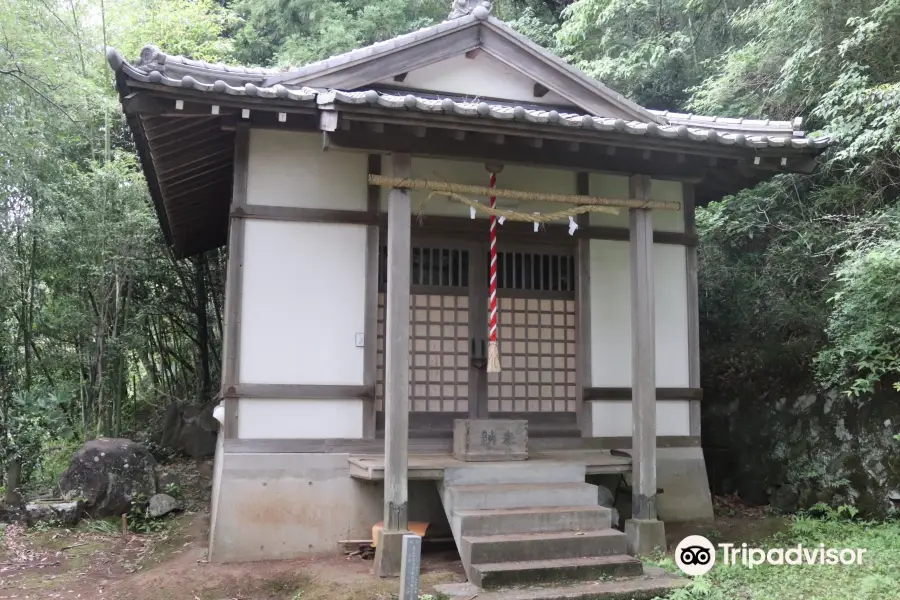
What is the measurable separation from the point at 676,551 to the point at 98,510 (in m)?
6.26

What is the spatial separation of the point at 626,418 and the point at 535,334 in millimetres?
1367

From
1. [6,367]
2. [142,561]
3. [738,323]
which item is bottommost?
[142,561]

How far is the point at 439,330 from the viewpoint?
7180 mm

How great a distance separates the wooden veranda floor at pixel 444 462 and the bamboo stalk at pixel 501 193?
239 cm

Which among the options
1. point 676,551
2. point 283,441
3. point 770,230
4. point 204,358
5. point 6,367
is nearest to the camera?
point 676,551

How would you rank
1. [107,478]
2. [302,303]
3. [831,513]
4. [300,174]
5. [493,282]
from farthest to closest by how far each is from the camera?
1. [107,478]
2. [831,513]
3. [493,282]
4. [300,174]
5. [302,303]

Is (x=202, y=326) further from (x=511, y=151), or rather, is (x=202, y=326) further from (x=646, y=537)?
(x=646, y=537)

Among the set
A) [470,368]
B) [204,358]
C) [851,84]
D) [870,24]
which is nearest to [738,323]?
[851,84]

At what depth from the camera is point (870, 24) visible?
755cm

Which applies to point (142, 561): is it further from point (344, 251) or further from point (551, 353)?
point (551, 353)

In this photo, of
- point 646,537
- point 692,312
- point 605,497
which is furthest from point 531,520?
point 692,312

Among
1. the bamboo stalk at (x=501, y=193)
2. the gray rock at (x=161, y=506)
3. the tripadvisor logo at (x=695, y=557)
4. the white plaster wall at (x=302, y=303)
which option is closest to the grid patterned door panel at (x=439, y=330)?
the white plaster wall at (x=302, y=303)

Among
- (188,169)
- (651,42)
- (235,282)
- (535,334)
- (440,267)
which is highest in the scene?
(651,42)

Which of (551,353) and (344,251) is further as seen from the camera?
(551,353)
